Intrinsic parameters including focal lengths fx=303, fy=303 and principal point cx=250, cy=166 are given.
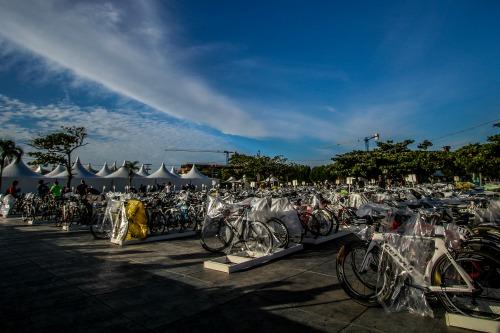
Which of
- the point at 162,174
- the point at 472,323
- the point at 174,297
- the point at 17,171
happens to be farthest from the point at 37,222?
the point at 162,174

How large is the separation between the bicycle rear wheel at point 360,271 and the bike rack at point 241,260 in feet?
6.06

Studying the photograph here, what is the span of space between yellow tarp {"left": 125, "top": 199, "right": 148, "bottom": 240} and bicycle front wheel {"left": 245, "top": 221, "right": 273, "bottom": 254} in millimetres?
3034

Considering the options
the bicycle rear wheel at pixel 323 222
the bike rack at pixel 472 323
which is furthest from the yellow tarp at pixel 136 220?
the bike rack at pixel 472 323

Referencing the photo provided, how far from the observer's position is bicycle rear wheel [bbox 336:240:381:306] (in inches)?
141

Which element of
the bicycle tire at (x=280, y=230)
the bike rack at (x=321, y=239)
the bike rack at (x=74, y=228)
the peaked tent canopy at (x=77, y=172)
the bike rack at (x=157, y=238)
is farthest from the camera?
the peaked tent canopy at (x=77, y=172)

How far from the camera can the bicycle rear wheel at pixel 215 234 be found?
6219mm

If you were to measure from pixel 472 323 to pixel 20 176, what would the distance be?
26.9 m

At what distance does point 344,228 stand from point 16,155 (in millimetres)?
25508

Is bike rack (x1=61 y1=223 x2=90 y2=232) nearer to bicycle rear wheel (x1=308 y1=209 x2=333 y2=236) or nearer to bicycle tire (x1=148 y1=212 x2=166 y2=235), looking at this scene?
bicycle tire (x1=148 y1=212 x2=166 y2=235)

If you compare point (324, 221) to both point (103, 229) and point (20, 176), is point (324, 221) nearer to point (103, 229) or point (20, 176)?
point (103, 229)

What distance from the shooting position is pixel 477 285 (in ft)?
9.98

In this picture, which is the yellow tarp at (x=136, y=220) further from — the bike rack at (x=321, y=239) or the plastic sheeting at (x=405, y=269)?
the plastic sheeting at (x=405, y=269)

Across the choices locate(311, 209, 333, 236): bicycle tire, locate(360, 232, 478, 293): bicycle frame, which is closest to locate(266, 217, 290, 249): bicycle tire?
locate(311, 209, 333, 236): bicycle tire

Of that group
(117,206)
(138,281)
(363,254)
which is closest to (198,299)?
(138,281)
